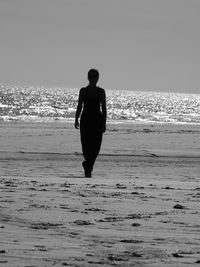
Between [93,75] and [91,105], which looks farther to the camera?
[91,105]

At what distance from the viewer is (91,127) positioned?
1129 cm

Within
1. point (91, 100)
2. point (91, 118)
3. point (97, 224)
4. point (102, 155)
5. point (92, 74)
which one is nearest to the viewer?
point (97, 224)

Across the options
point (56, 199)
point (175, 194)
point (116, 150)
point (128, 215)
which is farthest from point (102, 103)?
point (116, 150)

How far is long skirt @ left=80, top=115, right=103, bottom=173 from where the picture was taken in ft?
37.0

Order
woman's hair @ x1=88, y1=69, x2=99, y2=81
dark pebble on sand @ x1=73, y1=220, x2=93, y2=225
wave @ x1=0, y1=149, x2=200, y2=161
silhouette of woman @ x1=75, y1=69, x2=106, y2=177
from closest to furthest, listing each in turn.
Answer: dark pebble on sand @ x1=73, y1=220, x2=93, y2=225 < woman's hair @ x1=88, y1=69, x2=99, y2=81 < silhouette of woman @ x1=75, y1=69, x2=106, y2=177 < wave @ x1=0, y1=149, x2=200, y2=161

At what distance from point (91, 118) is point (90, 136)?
0.28 m

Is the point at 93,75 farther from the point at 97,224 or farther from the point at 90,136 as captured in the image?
the point at 97,224

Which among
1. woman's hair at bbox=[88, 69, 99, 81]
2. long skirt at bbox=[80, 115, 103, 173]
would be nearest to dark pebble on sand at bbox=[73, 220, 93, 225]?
woman's hair at bbox=[88, 69, 99, 81]

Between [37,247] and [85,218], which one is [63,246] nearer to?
[37,247]

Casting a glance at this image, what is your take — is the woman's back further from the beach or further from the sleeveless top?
the beach

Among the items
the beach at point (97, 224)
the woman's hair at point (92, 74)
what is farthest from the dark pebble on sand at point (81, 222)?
the woman's hair at point (92, 74)

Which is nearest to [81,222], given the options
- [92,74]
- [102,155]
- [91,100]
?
[92,74]

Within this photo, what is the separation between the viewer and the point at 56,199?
22.5 ft

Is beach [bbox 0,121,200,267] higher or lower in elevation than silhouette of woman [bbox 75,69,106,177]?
lower
